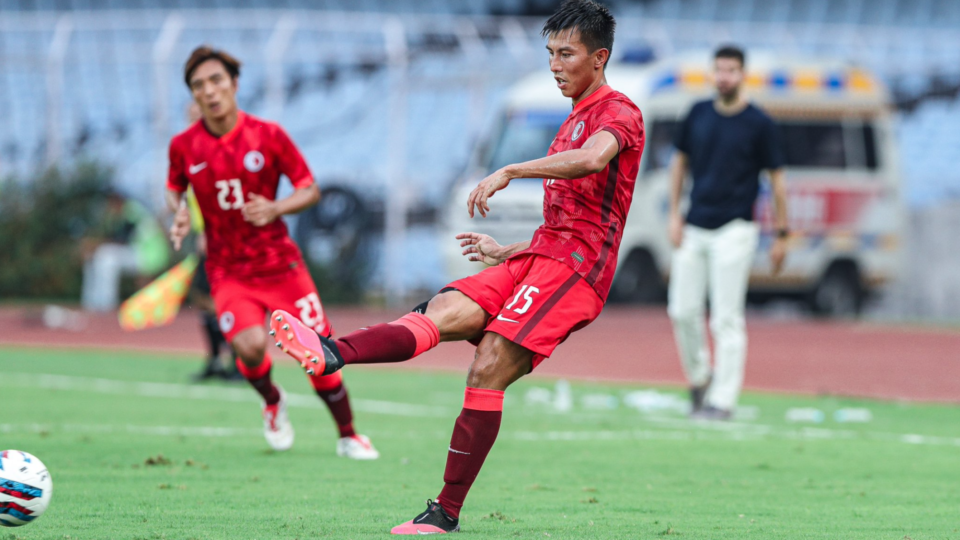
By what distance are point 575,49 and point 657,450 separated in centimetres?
320

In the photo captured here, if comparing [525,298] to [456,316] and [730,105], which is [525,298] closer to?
[456,316]

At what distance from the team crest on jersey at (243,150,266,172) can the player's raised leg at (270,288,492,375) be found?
2.41 m

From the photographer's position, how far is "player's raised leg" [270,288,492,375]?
4.69 meters

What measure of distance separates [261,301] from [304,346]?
273cm

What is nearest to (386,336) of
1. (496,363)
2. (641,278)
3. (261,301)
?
(496,363)

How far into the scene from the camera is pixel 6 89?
20359mm

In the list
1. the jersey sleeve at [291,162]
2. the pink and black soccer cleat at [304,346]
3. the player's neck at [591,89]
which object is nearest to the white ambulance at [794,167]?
the jersey sleeve at [291,162]

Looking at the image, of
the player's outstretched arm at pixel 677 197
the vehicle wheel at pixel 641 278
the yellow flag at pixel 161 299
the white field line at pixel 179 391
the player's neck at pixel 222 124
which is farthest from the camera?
the vehicle wheel at pixel 641 278

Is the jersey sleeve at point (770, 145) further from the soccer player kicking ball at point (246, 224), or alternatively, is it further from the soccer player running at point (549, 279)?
the soccer player running at point (549, 279)

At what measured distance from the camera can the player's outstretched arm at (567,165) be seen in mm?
4777

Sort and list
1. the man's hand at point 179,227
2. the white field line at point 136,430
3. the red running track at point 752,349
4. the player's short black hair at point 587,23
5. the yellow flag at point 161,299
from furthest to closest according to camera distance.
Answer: the yellow flag at point 161,299
the red running track at point 752,349
the white field line at point 136,430
the man's hand at point 179,227
the player's short black hair at point 587,23

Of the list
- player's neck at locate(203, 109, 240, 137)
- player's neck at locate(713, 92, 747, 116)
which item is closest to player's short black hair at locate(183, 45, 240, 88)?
player's neck at locate(203, 109, 240, 137)

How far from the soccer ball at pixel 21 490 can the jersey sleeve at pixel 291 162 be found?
2949 mm

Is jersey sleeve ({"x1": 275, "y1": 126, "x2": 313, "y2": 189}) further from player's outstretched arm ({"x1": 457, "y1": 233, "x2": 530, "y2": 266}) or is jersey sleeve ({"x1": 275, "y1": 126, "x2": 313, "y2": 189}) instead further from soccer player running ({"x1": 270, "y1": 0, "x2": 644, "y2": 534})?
soccer player running ({"x1": 270, "y1": 0, "x2": 644, "y2": 534})
